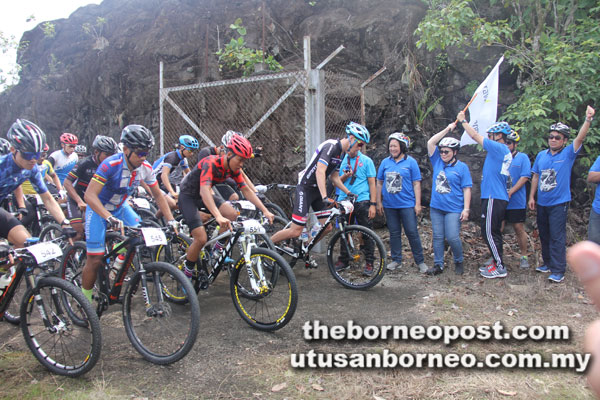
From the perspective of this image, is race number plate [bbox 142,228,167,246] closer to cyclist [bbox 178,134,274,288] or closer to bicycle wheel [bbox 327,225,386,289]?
cyclist [bbox 178,134,274,288]

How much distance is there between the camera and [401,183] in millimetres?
6770

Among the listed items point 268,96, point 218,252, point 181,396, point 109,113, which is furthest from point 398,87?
point 109,113

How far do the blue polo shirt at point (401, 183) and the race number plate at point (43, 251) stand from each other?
472cm

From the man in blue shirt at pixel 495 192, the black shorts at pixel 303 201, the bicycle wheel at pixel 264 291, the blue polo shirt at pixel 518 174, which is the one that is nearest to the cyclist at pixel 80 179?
the bicycle wheel at pixel 264 291

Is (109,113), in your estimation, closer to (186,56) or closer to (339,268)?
(186,56)

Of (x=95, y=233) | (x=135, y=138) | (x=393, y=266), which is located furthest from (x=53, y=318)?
(x=393, y=266)

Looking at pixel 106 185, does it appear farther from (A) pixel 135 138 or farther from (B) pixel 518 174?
(B) pixel 518 174

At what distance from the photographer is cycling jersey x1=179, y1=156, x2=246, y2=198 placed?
199 inches

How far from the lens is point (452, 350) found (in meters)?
4.20

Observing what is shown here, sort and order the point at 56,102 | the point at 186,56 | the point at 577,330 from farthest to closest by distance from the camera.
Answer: the point at 56,102 → the point at 186,56 → the point at 577,330

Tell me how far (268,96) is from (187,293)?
22.2ft

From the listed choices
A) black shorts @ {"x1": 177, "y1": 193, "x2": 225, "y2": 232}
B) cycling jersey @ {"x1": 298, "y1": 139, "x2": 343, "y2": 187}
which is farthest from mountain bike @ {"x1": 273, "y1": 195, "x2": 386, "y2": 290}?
black shorts @ {"x1": 177, "y1": 193, "x2": 225, "y2": 232}

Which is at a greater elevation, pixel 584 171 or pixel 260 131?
pixel 260 131

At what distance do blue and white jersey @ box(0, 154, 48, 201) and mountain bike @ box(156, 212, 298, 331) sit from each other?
189 cm
